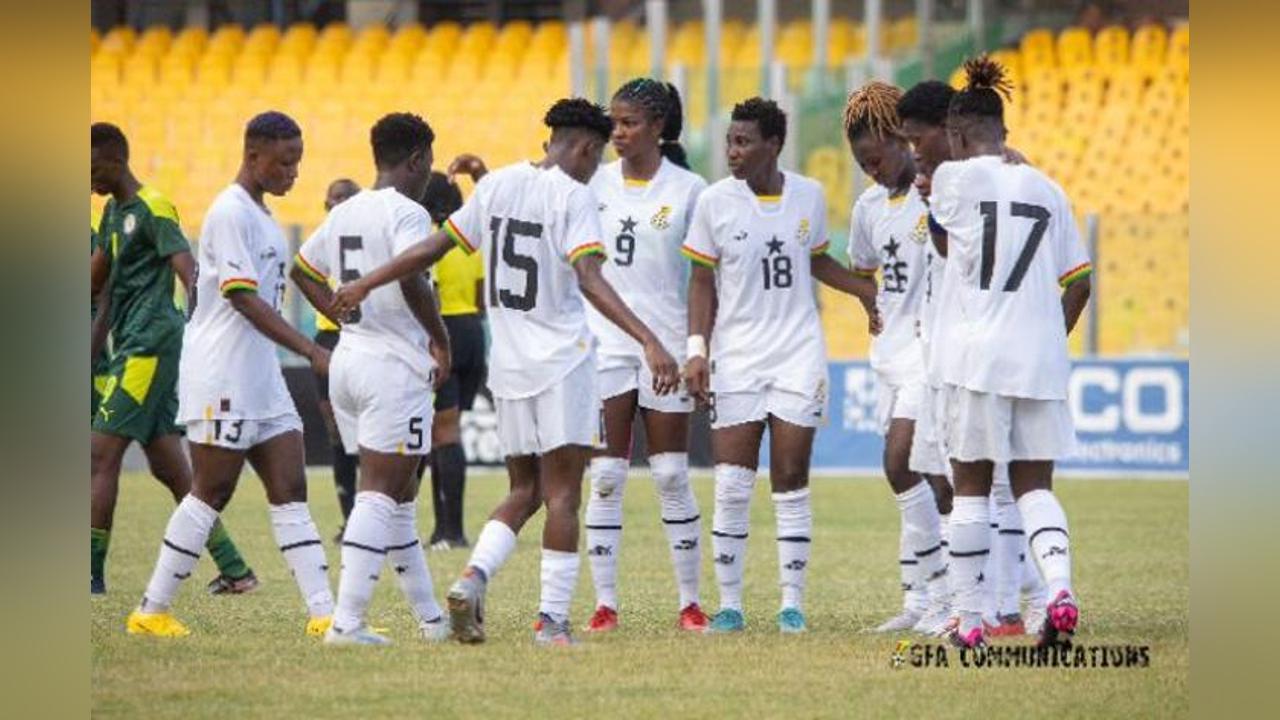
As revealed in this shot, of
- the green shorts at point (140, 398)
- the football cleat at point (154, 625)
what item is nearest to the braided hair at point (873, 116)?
the green shorts at point (140, 398)

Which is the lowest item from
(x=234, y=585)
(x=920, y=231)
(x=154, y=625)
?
(x=234, y=585)

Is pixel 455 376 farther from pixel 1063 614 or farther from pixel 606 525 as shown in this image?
pixel 1063 614

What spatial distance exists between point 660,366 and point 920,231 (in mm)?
1915

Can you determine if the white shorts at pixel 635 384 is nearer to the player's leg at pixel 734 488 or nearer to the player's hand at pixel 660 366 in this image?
the player's leg at pixel 734 488

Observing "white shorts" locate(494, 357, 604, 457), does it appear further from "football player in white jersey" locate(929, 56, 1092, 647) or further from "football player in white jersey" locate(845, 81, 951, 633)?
"football player in white jersey" locate(845, 81, 951, 633)

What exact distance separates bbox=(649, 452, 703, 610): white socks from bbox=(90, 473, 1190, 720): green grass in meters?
0.25

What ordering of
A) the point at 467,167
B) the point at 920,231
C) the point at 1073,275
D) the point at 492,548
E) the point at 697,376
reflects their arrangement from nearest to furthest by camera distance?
1. the point at 492,548
2. the point at 1073,275
3. the point at 697,376
4. the point at 920,231
5. the point at 467,167

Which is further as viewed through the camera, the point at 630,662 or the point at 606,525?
the point at 606,525

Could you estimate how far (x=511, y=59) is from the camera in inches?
1297

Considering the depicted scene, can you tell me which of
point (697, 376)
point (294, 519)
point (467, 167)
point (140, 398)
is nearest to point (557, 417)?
point (697, 376)

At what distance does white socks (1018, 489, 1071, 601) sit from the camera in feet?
29.7

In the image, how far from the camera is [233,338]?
1016cm
